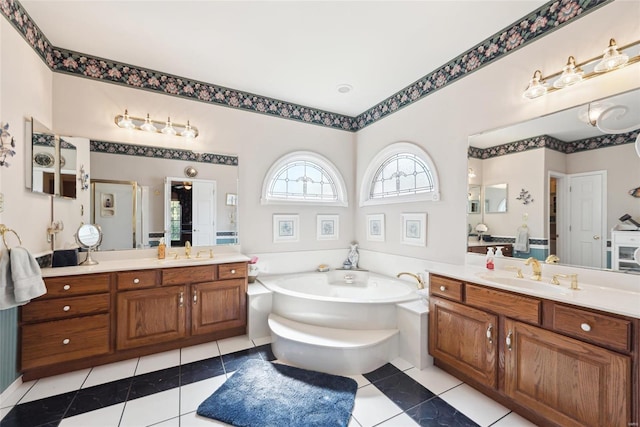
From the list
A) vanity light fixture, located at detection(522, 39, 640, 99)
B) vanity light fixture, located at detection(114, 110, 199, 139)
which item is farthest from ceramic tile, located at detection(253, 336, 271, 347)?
vanity light fixture, located at detection(522, 39, 640, 99)

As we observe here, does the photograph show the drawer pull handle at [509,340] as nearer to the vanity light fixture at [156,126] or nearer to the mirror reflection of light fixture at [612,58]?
the mirror reflection of light fixture at [612,58]

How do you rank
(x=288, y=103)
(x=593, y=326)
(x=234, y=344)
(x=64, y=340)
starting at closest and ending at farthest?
(x=593, y=326), (x=64, y=340), (x=234, y=344), (x=288, y=103)

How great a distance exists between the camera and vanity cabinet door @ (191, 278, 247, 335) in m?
2.63

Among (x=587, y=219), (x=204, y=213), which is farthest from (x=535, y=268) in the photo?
(x=204, y=213)

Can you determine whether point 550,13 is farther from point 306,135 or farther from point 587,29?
point 306,135

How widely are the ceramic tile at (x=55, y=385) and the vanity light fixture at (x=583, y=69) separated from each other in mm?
4088

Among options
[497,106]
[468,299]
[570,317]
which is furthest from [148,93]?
[570,317]

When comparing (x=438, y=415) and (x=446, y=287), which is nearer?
(x=438, y=415)

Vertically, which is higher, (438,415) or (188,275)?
(188,275)

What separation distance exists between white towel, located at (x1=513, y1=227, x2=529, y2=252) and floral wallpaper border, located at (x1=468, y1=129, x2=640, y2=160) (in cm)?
64

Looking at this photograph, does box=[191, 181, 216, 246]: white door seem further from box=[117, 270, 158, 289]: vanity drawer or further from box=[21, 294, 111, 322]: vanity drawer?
box=[21, 294, 111, 322]: vanity drawer

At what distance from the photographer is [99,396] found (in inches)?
74.9

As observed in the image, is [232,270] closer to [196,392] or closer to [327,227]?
[196,392]

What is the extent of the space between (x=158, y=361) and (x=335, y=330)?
1.61m
